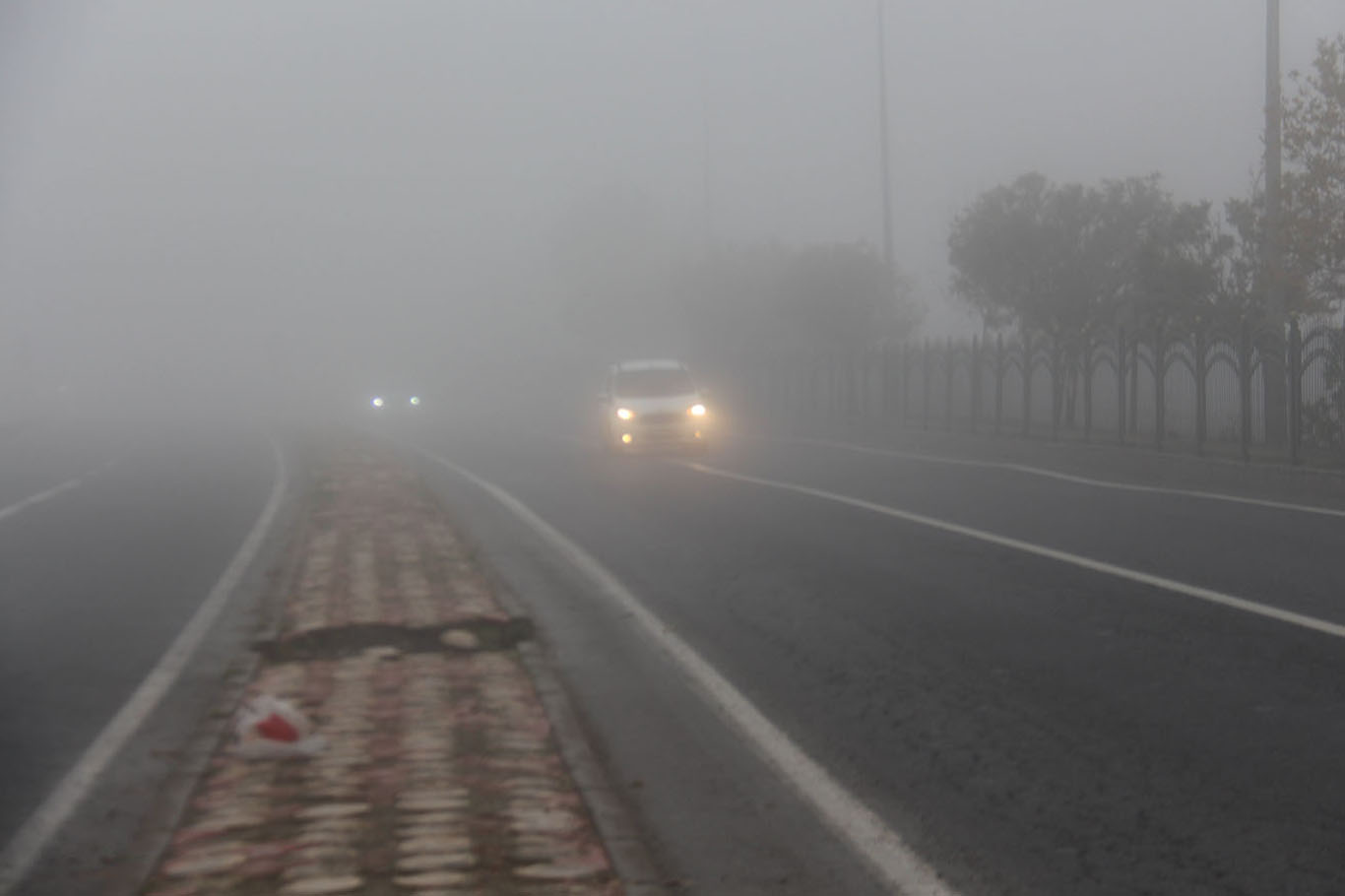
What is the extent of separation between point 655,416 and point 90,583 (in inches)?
758

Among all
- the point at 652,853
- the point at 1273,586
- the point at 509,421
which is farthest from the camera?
the point at 509,421

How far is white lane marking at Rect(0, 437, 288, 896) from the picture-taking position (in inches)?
246

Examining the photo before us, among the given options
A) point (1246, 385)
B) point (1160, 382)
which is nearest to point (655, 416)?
point (1160, 382)

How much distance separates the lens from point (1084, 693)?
28.8 ft

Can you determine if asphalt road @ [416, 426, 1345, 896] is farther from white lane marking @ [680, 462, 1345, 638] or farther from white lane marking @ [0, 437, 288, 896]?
white lane marking @ [0, 437, 288, 896]

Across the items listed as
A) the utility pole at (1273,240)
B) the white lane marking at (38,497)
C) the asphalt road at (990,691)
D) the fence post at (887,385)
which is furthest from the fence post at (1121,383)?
the white lane marking at (38,497)

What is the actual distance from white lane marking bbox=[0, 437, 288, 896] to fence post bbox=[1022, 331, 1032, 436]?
21210mm

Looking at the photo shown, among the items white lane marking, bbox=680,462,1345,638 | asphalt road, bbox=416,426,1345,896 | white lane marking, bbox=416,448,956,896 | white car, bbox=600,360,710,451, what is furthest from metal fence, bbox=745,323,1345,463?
white lane marking, bbox=416,448,956,896

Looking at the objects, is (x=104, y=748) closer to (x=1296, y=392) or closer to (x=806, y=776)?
(x=806, y=776)

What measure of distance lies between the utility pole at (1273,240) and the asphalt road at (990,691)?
8384 millimetres

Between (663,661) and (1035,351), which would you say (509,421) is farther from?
(663,661)

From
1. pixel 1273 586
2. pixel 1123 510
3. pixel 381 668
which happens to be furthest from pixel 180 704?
pixel 1123 510

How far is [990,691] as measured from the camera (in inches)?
351

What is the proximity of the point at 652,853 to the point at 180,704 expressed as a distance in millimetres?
3892
